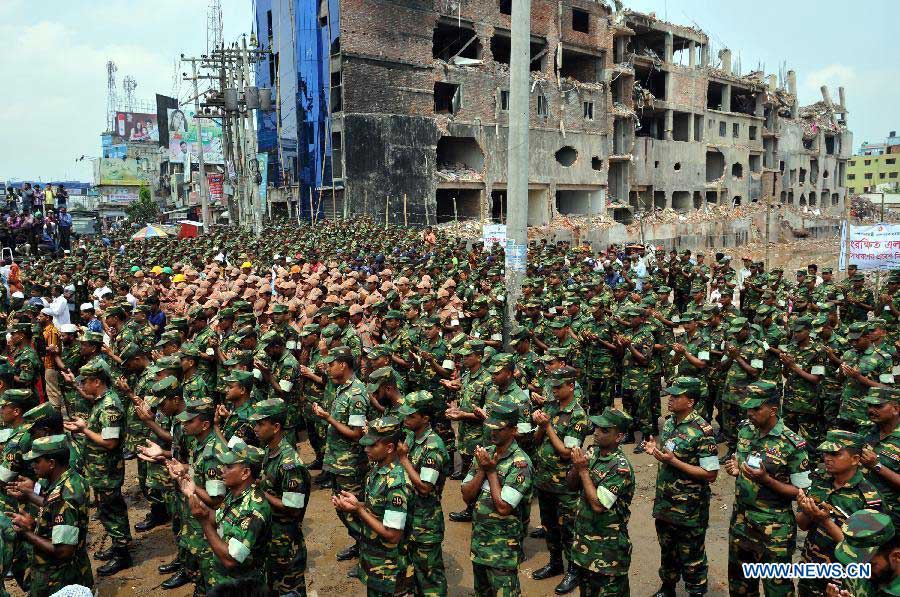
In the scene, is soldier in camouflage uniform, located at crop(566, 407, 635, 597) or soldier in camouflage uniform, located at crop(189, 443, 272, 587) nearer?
soldier in camouflage uniform, located at crop(189, 443, 272, 587)

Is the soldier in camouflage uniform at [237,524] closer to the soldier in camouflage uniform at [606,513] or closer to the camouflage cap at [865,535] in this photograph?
the soldier in camouflage uniform at [606,513]

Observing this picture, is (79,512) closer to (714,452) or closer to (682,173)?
(714,452)

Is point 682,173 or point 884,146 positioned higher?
point 884,146

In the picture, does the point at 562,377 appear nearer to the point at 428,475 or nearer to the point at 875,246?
the point at 428,475

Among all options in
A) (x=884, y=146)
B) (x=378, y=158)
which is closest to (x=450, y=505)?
(x=378, y=158)

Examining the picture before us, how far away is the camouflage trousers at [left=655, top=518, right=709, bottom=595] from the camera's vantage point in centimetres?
468

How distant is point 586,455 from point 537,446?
1368 mm

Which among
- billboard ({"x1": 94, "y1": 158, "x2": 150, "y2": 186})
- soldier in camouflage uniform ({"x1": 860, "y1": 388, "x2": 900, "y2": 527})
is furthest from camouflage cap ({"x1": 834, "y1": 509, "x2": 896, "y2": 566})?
billboard ({"x1": 94, "y1": 158, "x2": 150, "y2": 186})

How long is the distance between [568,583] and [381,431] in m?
2.42

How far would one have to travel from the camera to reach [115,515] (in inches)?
217

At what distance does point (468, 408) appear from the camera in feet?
19.9

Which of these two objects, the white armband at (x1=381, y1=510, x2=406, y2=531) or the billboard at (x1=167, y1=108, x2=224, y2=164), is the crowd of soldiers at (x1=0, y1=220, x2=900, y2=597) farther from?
the billboard at (x1=167, y1=108, x2=224, y2=164)

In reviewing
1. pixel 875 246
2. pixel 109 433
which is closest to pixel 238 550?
pixel 109 433

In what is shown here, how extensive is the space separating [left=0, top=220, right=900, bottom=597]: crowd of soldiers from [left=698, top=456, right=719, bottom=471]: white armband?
0.03 m
